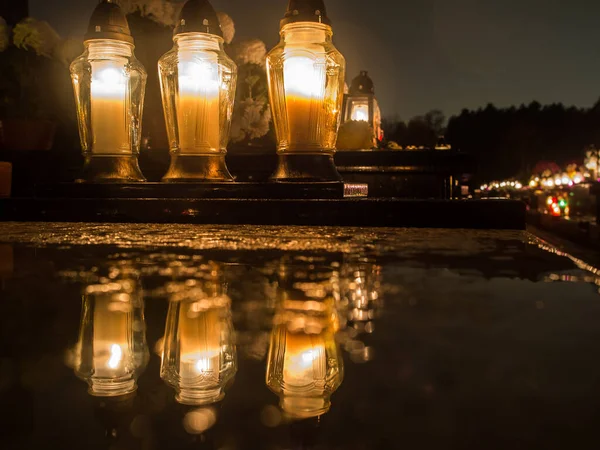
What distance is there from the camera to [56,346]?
427 millimetres

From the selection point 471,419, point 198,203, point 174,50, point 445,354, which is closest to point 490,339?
point 445,354

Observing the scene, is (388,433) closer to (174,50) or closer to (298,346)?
(298,346)

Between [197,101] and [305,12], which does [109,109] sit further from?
[305,12]

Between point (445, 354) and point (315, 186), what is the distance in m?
1.81

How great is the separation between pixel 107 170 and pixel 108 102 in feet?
0.95

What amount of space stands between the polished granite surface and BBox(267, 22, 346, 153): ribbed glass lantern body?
1362mm

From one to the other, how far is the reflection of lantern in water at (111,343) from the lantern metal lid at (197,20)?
1852 millimetres

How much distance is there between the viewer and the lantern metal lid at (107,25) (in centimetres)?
245

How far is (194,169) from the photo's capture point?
2.42m

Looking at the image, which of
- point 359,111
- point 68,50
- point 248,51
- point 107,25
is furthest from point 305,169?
point 359,111

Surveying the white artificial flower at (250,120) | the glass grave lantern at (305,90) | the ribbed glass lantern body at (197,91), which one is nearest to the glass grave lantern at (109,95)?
the ribbed glass lantern body at (197,91)

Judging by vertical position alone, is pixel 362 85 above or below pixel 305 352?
above

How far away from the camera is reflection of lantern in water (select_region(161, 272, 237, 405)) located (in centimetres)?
32

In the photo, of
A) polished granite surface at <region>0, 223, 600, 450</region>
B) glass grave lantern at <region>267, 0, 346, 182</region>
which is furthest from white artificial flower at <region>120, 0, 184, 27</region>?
polished granite surface at <region>0, 223, 600, 450</region>
